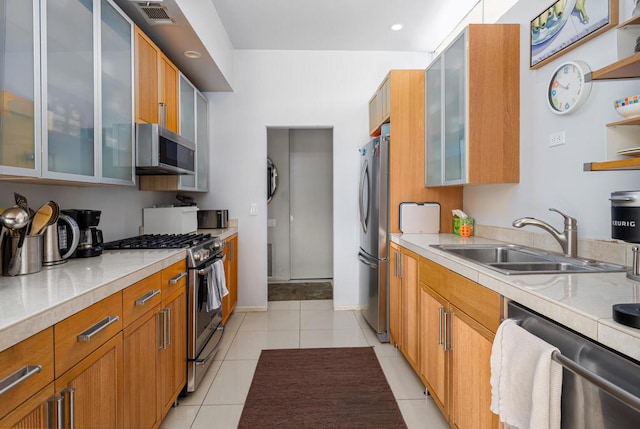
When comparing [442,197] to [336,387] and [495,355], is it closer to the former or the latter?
[336,387]

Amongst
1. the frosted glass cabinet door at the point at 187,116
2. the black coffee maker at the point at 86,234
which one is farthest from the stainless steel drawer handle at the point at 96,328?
the frosted glass cabinet door at the point at 187,116

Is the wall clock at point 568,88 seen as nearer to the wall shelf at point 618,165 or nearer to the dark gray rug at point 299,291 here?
the wall shelf at point 618,165

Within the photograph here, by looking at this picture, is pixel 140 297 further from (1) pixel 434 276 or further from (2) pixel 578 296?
(2) pixel 578 296

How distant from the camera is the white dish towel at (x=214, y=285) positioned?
231cm

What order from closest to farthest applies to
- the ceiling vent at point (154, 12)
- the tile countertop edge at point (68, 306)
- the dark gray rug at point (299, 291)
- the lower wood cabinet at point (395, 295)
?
the tile countertop edge at point (68, 306), the ceiling vent at point (154, 12), the lower wood cabinet at point (395, 295), the dark gray rug at point (299, 291)

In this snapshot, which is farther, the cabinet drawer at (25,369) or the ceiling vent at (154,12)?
the ceiling vent at (154,12)

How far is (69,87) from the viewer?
1.50m

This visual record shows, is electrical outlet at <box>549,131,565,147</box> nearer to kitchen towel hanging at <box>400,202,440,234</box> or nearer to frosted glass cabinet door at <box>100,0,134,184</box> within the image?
kitchen towel hanging at <box>400,202,440,234</box>

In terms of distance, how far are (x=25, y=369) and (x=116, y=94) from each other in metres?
1.56

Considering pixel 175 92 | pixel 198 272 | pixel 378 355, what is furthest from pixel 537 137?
pixel 175 92

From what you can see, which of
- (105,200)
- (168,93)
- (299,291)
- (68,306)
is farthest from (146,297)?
(299,291)

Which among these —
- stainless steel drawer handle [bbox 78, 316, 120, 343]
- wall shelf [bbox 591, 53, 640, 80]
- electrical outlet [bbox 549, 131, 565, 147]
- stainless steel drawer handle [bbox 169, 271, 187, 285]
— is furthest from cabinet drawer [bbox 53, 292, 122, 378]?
electrical outlet [bbox 549, 131, 565, 147]

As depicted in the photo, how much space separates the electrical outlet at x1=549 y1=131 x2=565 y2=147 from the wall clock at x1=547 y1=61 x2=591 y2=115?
0.11 m

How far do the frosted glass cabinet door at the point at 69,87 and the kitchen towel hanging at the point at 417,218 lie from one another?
2223 millimetres
